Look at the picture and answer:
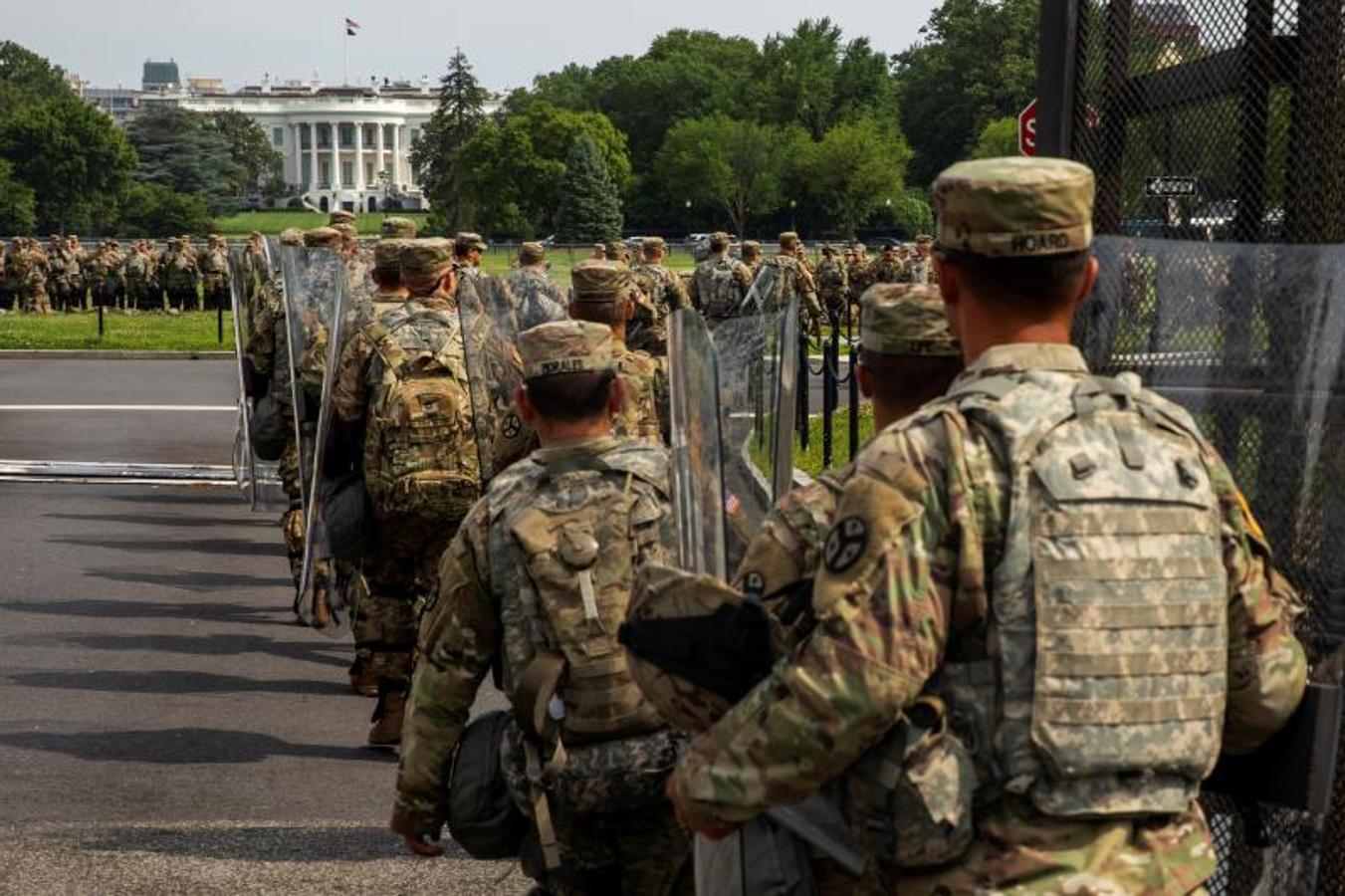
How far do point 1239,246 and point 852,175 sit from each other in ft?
314

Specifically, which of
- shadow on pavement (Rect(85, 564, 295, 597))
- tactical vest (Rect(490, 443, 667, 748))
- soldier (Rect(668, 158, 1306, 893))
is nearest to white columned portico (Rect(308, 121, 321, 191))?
shadow on pavement (Rect(85, 564, 295, 597))

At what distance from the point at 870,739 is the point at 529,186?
102 metres

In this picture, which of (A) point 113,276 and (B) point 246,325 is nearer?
(B) point 246,325

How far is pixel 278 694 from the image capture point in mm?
9391

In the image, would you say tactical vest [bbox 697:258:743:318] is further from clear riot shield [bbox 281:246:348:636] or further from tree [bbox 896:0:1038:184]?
tree [bbox 896:0:1038:184]

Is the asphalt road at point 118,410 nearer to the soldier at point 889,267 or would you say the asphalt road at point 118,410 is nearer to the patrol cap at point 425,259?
the soldier at point 889,267

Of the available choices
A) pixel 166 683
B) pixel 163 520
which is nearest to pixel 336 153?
pixel 163 520

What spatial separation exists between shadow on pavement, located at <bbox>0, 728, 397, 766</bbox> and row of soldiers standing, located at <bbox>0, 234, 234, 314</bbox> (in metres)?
36.1

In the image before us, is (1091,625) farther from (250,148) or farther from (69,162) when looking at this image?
(250,148)

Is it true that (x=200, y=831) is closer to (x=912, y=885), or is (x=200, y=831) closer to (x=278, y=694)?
(x=278, y=694)

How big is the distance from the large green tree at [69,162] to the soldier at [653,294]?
285ft

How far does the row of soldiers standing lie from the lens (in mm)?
45031

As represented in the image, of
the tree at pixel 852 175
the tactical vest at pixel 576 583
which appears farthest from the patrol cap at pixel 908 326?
the tree at pixel 852 175

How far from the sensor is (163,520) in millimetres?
14930
